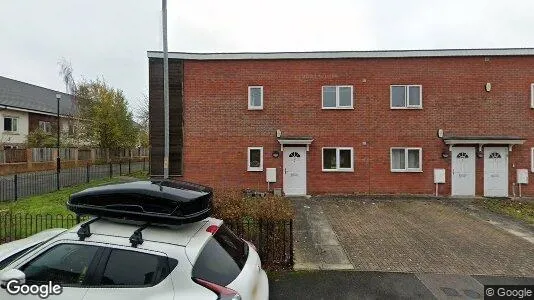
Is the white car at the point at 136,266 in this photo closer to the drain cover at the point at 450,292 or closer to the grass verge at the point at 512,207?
the drain cover at the point at 450,292

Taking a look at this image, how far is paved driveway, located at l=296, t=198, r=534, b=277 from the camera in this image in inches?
247

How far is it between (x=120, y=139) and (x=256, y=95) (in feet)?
77.4

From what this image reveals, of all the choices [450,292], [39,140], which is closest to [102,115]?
[39,140]

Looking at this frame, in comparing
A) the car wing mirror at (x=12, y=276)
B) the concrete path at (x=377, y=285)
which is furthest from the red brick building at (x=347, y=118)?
the car wing mirror at (x=12, y=276)

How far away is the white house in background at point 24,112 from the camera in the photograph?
28281 millimetres

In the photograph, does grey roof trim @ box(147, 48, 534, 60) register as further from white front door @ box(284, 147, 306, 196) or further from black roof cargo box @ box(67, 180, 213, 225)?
black roof cargo box @ box(67, 180, 213, 225)

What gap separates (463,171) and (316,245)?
36.1 feet

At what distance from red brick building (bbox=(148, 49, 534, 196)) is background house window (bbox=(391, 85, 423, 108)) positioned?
48 millimetres

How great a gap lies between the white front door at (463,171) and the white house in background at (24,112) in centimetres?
3297

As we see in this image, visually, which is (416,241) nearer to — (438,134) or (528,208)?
(528,208)

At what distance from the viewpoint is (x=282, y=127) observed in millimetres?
15164

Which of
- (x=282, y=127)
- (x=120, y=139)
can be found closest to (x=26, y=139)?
(x=120, y=139)

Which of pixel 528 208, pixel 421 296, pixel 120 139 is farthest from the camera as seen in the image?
pixel 120 139

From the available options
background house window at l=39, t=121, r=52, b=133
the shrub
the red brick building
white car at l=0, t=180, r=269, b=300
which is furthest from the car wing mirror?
background house window at l=39, t=121, r=52, b=133
